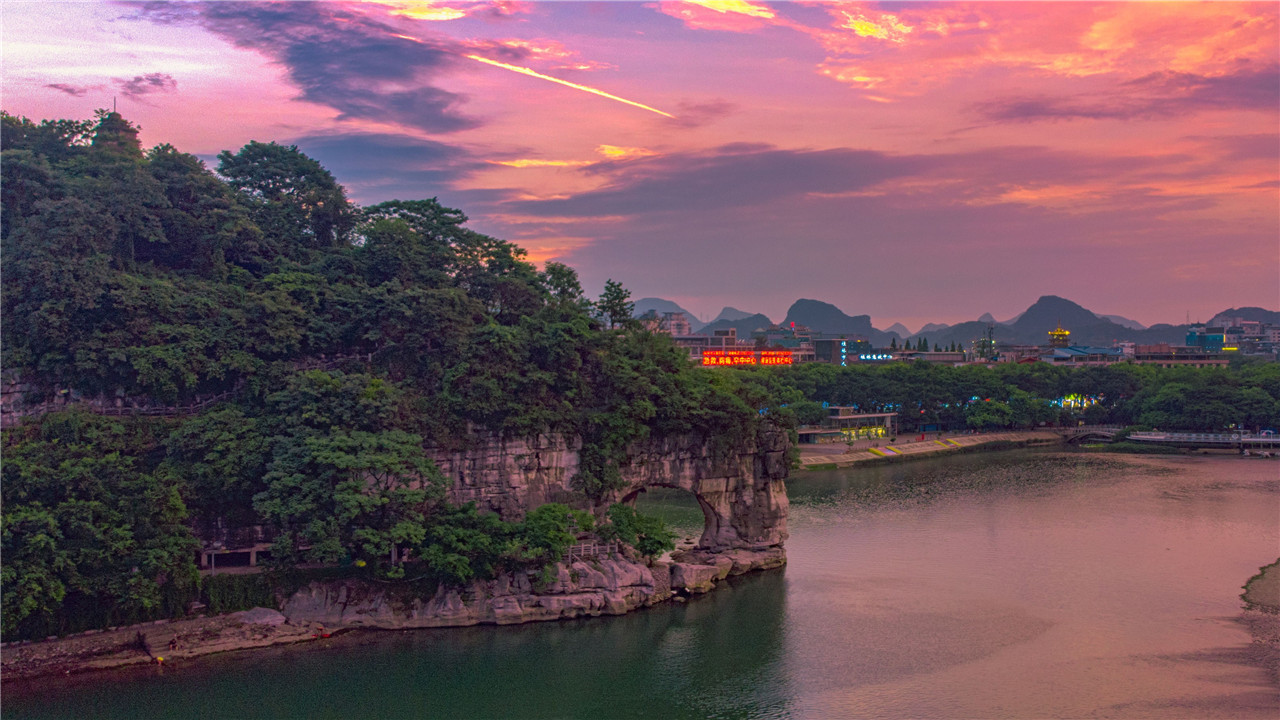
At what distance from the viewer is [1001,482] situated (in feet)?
187

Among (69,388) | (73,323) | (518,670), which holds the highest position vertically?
(73,323)

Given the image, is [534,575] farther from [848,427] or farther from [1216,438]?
[1216,438]

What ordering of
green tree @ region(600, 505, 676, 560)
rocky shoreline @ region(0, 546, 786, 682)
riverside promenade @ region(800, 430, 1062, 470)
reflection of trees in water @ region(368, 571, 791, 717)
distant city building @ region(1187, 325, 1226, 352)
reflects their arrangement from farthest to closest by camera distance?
distant city building @ region(1187, 325, 1226, 352) → riverside promenade @ region(800, 430, 1062, 470) → green tree @ region(600, 505, 676, 560) → rocky shoreline @ region(0, 546, 786, 682) → reflection of trees in water @ region(368, 571, 791, 717)

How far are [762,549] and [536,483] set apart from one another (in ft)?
31.1

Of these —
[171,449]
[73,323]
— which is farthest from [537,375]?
[73,323]

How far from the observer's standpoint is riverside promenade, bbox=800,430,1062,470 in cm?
6706

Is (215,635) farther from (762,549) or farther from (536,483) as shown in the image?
(762,549)

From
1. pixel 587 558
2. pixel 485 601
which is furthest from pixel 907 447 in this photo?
pixel 485 601

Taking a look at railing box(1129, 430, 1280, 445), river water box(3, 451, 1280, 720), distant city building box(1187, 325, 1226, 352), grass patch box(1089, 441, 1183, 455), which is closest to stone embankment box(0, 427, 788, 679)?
river water box(3, 451, 1280, 720)

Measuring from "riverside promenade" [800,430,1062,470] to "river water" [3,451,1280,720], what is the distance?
26.0 m

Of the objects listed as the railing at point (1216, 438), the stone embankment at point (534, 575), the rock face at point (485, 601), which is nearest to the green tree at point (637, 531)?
the stone embankment at point (534, 575)

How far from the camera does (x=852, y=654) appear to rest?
2698 cm

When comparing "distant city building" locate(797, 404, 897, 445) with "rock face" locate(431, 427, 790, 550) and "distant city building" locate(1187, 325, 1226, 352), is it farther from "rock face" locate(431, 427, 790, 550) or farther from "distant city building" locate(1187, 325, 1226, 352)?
"distant city building" locate(1187, 325, 1226, 352)

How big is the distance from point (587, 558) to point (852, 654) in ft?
30.4
